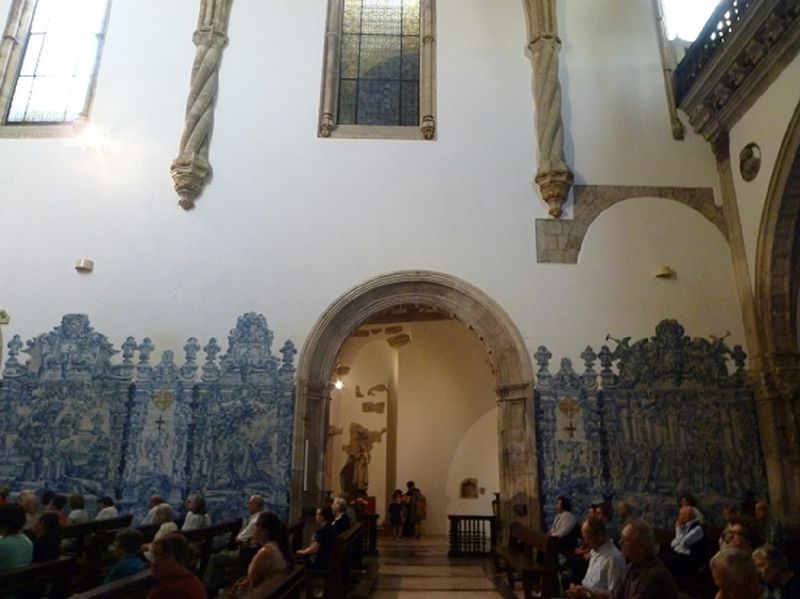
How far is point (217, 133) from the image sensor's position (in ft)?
28.6

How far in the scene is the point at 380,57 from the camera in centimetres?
962

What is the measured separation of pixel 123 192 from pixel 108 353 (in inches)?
87.4

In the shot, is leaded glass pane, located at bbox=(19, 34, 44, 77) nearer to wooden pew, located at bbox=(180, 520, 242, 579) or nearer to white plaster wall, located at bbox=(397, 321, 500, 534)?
wooden pew, located at bbox=(180, 520, 242, 579)

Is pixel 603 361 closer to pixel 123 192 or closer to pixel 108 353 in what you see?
pixel 108 353

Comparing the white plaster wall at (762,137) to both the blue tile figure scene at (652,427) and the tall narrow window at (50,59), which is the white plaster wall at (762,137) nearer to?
the blue tile figure scene at (652,427)

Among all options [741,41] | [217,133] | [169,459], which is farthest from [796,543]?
[217,133]

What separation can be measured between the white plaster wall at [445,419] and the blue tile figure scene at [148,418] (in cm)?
563

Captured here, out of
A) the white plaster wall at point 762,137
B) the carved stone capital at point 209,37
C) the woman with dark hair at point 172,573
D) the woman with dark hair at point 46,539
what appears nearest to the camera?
the woman with dark hair at point 172,573

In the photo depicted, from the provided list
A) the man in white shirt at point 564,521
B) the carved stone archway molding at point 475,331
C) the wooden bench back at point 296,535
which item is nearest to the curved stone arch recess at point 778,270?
the carved stone archway molding at point 475,331

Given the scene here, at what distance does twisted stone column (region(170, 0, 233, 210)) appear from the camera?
8.27m

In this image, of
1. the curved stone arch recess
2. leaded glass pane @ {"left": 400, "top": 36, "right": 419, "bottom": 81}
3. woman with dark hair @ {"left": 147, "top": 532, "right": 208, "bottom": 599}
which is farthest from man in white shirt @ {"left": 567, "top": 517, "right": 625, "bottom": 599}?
leaded glass pane @ {"left": 400, "top": 36, "right": 419, "bottom": 81}

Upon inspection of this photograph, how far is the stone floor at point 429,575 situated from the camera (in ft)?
21.3

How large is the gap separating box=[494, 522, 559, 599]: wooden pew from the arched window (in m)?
5.41

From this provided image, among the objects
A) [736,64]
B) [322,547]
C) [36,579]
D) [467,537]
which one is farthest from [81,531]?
[736,64]
